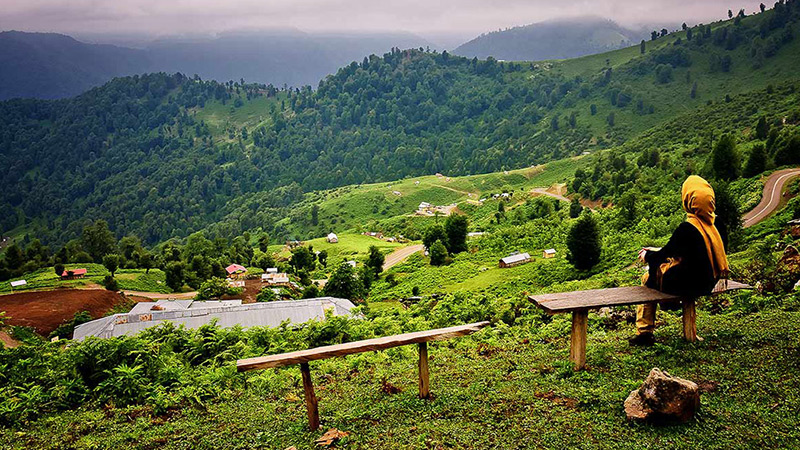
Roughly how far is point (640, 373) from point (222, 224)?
522 ft

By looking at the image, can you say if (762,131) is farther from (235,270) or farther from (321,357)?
(321,357)

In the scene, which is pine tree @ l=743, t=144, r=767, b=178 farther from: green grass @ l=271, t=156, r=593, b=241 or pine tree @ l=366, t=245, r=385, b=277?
green grass @ l=271, t=156, r=593, b=241

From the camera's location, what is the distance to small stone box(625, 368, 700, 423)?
566 centimetres

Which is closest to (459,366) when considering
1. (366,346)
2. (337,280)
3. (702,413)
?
(366,346)

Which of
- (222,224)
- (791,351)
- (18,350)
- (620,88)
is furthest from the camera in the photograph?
(620,88)

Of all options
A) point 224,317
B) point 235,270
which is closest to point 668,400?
point 224,317

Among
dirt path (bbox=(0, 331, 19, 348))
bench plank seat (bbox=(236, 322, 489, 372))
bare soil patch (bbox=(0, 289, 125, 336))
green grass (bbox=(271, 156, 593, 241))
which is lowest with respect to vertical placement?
green grass (bbox=(271, 156, 593, 241))

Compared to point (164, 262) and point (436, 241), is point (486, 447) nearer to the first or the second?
point (436, 241)

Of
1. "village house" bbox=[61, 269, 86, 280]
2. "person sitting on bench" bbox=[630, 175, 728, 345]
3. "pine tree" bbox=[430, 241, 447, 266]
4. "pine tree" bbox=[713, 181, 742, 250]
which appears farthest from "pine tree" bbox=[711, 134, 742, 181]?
"village house" bbox=[61, 269, 86, 280]

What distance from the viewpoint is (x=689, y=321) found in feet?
25.1

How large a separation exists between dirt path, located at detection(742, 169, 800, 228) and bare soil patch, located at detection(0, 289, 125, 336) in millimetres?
46850

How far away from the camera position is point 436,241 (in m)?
50.7

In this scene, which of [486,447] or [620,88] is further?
[620,88]

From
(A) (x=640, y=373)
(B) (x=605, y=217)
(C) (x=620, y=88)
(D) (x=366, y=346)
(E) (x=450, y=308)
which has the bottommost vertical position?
(B) (x=605, y=217)
